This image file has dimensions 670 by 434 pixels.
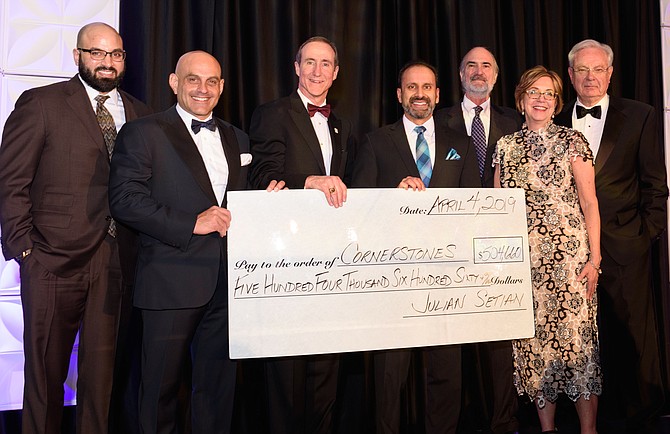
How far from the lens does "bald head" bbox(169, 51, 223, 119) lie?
103 inches

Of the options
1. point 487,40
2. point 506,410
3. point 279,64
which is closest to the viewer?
point 506,410

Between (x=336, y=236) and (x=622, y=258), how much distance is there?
1.82 m

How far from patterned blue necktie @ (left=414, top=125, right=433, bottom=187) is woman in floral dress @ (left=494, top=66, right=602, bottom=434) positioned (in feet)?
1.30

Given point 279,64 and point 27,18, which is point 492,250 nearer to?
point 279,64

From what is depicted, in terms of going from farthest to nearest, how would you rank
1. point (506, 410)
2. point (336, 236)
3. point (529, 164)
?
point (506, 410)
point (529, 164)
point (336, 236)

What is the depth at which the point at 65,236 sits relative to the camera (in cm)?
264

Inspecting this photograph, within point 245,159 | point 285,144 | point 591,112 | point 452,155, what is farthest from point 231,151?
point 591,112

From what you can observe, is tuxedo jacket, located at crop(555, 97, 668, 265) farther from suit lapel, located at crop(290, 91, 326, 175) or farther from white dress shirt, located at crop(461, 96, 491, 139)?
suit lapel, located at crop(290, 91, 326, 175)

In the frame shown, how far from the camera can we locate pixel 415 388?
389cm

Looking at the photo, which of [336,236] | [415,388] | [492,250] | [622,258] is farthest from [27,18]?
[622,258]

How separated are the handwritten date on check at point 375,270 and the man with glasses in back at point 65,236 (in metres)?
0.74

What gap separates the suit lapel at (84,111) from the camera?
272cm

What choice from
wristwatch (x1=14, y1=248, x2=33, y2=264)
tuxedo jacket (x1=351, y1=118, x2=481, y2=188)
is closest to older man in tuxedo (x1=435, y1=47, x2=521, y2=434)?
tuxedo jacket (x1=351, y1=118, x2=481, y2=188)

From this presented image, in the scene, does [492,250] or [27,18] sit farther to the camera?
[27,18]
